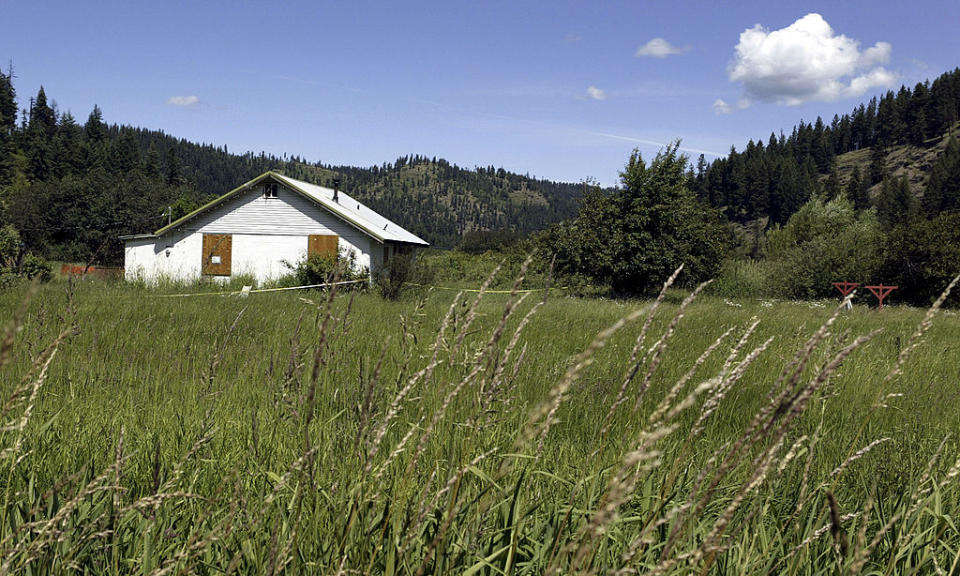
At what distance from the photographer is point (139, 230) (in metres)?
63.2

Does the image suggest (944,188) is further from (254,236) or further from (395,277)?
(254,236)

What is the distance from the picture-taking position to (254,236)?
2766 centimetres

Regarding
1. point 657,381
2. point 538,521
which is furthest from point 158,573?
point 657,381

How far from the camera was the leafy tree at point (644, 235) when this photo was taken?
30.1 meters

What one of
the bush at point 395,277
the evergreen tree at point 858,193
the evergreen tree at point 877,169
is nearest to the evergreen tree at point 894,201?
the evergreen tree at point 858,193

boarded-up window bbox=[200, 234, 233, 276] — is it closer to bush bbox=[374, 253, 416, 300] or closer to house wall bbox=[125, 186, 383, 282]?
house wall bbox=[125, 186, 383, 282]

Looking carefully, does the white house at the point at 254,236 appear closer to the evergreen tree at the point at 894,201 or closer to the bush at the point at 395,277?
the bush at the point at 395,277

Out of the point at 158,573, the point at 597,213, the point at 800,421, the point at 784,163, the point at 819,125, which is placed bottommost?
the point at 800,421

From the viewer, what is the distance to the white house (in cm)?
2717

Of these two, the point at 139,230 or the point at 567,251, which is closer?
the point at 567,251

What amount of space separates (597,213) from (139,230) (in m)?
53.2

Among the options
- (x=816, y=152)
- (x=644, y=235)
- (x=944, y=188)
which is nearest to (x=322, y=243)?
(x=644, y=235)

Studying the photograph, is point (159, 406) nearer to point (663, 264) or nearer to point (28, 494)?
point (28, 494)

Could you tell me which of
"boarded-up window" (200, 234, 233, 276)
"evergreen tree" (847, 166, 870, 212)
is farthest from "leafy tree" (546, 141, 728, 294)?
"evergreen tree" (847, 166, 870, 212)
